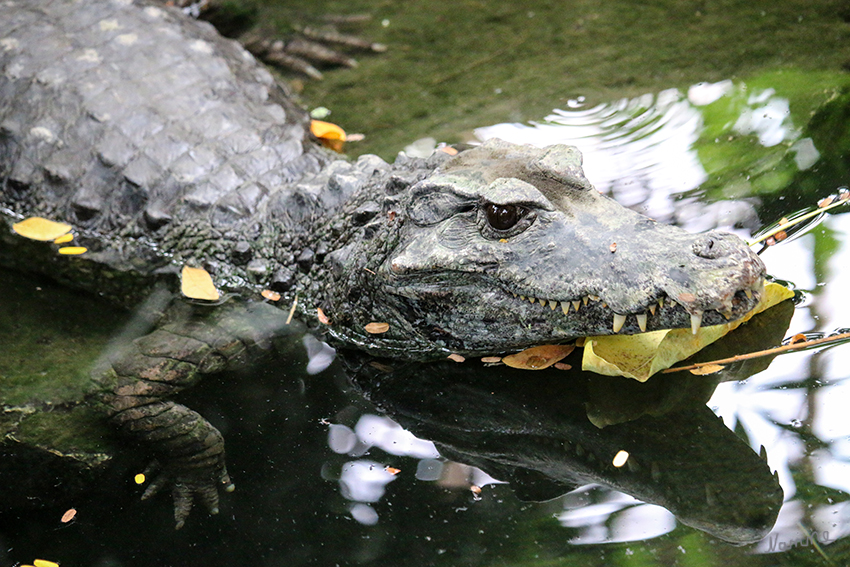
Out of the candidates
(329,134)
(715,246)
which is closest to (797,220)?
(715,246)

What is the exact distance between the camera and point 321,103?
19.1 ft

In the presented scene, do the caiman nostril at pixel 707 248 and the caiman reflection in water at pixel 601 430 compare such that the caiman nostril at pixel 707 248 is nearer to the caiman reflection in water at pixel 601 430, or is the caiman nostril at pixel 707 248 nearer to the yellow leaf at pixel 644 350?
the yellow leaf at pixel 644 350

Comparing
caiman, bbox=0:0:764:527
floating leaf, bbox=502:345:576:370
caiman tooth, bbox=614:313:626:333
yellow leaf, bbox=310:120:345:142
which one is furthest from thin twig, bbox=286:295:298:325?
caiman tooth, bbox=614:313:626:333

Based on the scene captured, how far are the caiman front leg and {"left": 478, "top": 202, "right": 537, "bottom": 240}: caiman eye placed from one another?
130 cm

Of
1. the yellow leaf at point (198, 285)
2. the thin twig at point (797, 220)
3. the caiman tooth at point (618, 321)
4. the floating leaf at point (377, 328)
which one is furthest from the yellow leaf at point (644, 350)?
the yellow leaf at point (198, 285)

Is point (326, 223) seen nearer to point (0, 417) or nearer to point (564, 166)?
point (564, 166)

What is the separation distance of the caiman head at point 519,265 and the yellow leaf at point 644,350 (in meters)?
0.16

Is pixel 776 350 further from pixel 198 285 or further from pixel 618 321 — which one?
pixel 198 285

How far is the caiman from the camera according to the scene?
2947 millimetres

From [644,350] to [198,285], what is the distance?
91.3 inches

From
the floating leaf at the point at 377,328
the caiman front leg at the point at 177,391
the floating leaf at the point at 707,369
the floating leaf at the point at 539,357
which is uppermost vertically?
the floating leaf at the point at 707,369

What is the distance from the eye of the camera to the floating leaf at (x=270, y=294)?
13.3 ft

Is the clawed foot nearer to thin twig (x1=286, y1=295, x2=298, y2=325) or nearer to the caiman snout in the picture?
thin twig (x1=286, y1=295, x2=298, y2=325)

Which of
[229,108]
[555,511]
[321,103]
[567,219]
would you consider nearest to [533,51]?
[321,103]
